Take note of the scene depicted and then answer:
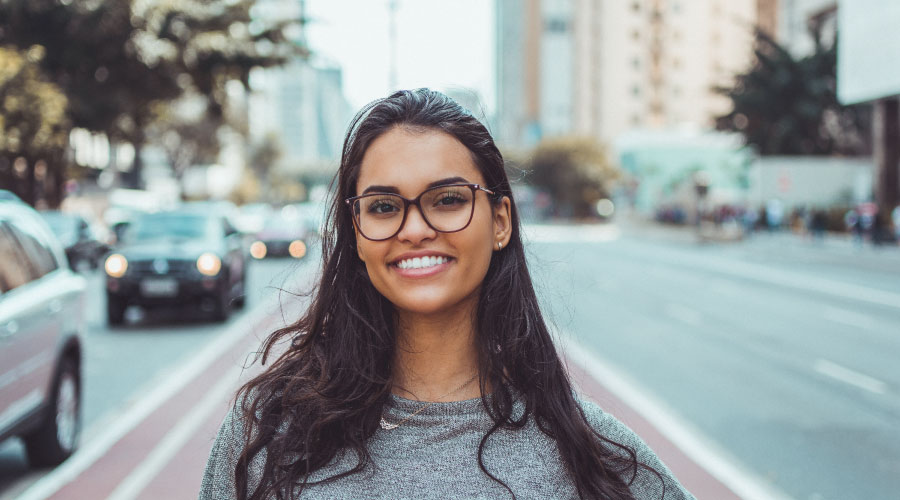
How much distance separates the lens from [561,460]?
1.91 metres

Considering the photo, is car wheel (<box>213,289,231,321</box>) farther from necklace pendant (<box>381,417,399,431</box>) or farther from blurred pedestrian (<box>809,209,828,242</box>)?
blurred pedestrian (<box>809,209,828,242</box>)

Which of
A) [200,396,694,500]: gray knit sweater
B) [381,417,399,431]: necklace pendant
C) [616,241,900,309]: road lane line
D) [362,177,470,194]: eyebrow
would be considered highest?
[362,177,470,194]: eyebrow

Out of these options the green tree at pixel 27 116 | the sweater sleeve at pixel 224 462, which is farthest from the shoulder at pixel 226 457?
the green tree at pixel 27 116

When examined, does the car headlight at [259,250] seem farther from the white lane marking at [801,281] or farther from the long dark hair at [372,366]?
the long dark hair at [372,366]

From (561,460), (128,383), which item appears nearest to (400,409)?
(561,460)

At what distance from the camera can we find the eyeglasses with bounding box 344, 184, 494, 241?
1.98m

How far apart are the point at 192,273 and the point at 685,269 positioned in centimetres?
1927

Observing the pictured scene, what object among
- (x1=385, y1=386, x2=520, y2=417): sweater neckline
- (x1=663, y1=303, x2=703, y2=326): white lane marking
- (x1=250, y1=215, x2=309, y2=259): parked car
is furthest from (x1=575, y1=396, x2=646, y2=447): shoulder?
(x1=250, y1=215, x2=309, y2=259): parked car

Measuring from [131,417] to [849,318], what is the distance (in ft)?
42.3

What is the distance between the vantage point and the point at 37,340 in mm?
6270

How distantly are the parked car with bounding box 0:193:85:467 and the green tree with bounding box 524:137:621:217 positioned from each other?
80.0 m

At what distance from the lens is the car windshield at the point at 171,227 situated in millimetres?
15469

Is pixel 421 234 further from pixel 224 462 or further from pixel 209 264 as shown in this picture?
pixel 209 264

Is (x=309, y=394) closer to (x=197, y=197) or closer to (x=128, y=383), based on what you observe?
(x=128, y=383)
